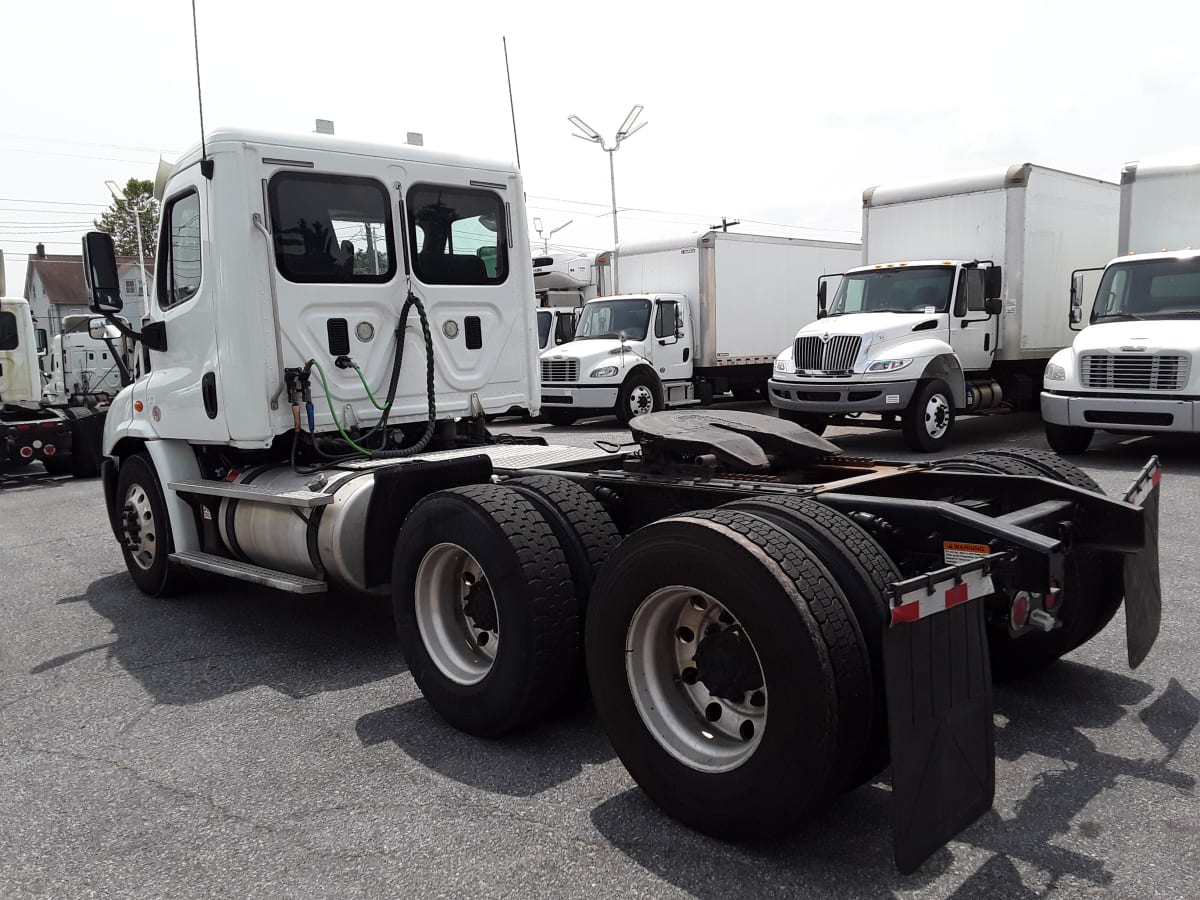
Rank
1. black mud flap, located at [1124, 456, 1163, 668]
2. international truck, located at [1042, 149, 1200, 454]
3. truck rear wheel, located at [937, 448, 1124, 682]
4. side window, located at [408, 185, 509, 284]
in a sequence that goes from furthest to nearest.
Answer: international truck, located at [1042, 149, 1200, 454]
side window, located at [408, 185, 509, 284]
truck rear wheel, located at [937, 448, 1124, 682]
black mud flap, located at [1124, 456, 1163, 668]

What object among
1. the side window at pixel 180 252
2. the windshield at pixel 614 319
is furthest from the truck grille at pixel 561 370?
the side window at pixel 180 252

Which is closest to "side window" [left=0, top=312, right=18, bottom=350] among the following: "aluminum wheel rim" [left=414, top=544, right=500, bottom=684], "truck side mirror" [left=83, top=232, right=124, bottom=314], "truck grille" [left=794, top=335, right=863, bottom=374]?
"truck side mirror" [left=83, top=232, right=124, bottom=314]

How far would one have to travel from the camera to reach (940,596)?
269 centimetres

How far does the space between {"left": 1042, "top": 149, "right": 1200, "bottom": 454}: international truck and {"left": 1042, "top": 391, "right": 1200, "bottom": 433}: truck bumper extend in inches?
0.4

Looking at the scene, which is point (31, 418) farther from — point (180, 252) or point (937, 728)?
point (937, 728)

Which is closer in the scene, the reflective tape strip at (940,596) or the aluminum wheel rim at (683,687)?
the reflective tape strip at (940,596)

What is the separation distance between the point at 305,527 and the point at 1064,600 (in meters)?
3.62

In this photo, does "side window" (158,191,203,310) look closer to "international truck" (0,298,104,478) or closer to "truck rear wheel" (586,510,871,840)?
"truck rear wheel" (586,510,871,840)

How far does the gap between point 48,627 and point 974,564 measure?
559 cm

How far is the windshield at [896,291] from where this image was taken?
13.6 metres

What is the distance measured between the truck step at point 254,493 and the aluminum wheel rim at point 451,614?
0.99 m

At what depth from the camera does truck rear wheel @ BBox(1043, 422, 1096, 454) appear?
38.9 ft

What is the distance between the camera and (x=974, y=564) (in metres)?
2.78

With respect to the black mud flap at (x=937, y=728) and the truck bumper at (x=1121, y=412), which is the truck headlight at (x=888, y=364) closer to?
the truck bumper at (x=1121, y=412)
